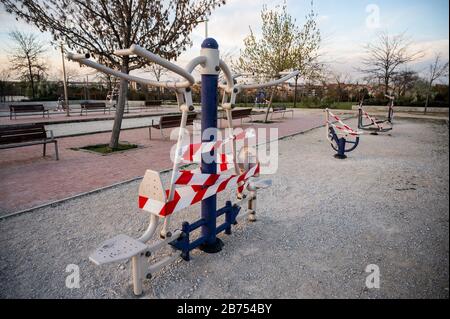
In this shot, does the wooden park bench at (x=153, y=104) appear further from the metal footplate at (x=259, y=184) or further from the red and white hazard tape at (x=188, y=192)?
the red and white hazard tape at (x=188, y=192)

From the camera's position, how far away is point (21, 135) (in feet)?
21.4

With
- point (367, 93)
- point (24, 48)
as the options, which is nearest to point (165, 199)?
point (367, 93)

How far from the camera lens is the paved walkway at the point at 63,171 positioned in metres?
4.50

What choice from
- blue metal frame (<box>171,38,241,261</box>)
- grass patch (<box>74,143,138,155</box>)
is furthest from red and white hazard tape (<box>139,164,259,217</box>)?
grass patch (<box>74,143,138,155</box>)

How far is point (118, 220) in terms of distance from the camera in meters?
3.73

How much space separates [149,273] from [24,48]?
4153 cm

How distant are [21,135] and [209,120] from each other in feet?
19.4

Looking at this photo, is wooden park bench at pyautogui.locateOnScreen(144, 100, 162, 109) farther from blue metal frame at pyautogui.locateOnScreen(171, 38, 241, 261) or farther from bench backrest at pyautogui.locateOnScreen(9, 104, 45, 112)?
blue metal frame at pyautogui.locateOnScreen(171, 38, 241, 261)

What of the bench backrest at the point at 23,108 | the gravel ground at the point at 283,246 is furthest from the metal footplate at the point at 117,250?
the bench backrest at the point at 23,108

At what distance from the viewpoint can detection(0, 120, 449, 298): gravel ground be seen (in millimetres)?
2443

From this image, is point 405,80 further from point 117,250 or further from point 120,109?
point 117,250

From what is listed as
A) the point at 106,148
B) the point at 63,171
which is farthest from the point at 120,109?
the point at 63,171

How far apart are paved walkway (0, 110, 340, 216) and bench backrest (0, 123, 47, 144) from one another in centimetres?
50
